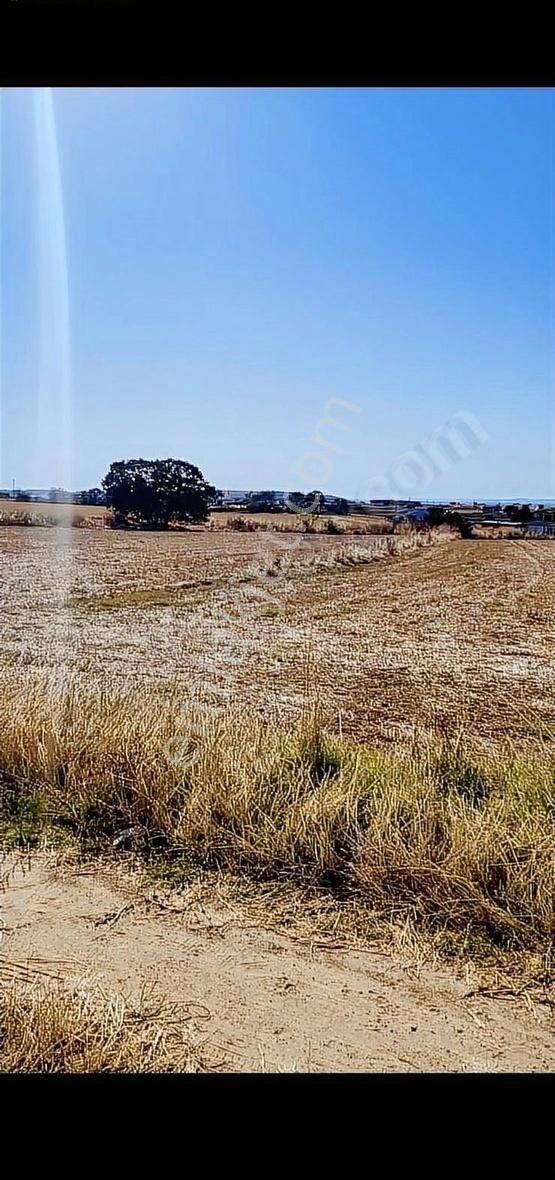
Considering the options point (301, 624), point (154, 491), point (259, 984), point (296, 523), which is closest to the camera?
point (259, 984)

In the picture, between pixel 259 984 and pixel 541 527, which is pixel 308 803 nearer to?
pixel 259 984

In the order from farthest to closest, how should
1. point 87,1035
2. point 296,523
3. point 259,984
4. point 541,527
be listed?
point 296,523 < point 541,527 < point 259,984 < point 87,1035

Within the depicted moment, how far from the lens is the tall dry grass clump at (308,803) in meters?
1.42

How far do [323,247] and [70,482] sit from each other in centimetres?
85

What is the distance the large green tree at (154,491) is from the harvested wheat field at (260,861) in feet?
0.50

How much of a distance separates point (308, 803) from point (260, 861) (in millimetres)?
172

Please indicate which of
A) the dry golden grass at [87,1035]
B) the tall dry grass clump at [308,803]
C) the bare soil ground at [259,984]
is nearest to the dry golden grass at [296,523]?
the tall dry grass clump at [308,803]

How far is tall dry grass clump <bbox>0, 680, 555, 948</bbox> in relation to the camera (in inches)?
55.7

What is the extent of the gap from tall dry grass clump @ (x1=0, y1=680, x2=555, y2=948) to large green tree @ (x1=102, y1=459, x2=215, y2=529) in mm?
723

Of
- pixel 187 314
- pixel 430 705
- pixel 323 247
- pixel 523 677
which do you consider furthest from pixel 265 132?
pixel 523 677

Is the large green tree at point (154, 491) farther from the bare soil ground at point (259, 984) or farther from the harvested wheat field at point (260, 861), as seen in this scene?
the bare soil ground at point (259, 984)

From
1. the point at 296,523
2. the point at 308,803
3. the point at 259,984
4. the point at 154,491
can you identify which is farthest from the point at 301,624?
the point at 259,984

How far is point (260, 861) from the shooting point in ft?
5.22
